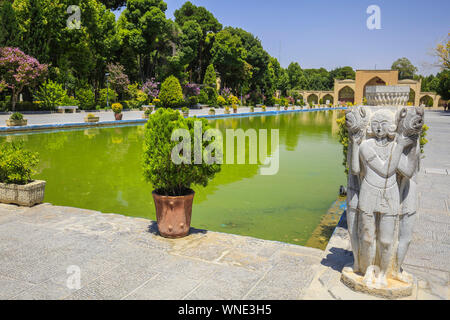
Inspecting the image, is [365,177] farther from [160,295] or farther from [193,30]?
[193,30]

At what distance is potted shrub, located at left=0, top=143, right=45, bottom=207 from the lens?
5.27 metres

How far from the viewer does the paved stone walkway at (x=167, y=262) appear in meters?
3.04

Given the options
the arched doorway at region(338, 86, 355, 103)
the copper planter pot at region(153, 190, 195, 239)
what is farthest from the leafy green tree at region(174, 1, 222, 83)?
the copper planter pot at region(153, 190, 195, 239)

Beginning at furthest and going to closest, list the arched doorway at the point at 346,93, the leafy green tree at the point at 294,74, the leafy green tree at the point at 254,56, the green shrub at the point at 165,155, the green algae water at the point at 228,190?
the arched doorway at the point at 346,93 → the leafy green tree at the point at 294,74 → the leafy green tree at the point at 254,56 → the green algae water at the point at 228,190 → the green shrub at the point at 165,155

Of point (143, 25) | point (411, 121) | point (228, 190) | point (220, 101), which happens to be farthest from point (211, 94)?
point (411, 121)

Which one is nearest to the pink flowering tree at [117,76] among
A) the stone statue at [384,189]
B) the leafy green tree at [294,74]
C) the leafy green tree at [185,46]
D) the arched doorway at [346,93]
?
the leafy green tree at [185,46]

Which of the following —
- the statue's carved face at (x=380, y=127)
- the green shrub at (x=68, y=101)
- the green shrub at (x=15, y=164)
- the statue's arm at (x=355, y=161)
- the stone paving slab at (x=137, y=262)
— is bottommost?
the stone paving slab at (x=137, y=262)

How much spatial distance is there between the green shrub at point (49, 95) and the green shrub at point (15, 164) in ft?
70.2

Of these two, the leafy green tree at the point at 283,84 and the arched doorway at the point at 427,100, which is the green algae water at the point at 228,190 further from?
the arched doorway at the point at 427,100

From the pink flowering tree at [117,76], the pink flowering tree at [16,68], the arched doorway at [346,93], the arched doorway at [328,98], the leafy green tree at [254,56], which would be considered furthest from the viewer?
the arched doorway at [328,98]

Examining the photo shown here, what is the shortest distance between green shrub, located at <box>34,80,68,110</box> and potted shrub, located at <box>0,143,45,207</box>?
2143cm

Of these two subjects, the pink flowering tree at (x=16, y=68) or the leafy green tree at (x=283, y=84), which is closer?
the pink flowering tree at (x=16, y=68)

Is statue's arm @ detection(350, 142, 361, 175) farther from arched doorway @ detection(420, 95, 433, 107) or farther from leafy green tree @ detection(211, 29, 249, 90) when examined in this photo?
arched doorway @ detection(420, 95, 433, 107)
